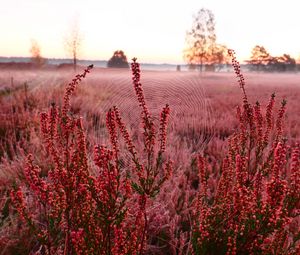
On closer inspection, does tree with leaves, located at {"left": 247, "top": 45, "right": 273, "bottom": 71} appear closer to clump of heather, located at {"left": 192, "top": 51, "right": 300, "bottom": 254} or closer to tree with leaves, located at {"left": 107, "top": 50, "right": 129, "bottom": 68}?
tree with leaves, located at {"left": 107, "top": 50, "right": 129, "bottom": 68}

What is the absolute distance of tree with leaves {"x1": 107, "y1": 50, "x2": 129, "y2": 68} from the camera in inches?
3211

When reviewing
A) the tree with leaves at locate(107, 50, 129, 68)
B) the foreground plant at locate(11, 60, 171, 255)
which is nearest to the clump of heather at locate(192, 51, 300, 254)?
the foreground plant at locate(11, 60, 171, 255)

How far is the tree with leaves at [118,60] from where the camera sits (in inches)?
3211

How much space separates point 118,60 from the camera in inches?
3248

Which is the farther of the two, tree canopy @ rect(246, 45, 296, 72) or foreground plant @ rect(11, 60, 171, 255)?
tree canopy @ rect(246, 45, 296, 72)

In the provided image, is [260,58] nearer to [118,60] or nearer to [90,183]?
[118,60]

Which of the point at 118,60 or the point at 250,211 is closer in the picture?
the point at 250,211

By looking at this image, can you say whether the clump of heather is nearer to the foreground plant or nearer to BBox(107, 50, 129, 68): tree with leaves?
the foreground plant

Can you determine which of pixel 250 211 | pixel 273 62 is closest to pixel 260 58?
pixel 273 62

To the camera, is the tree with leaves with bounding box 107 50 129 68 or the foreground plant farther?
the tree with leaves with bounding box 107 50 129 68

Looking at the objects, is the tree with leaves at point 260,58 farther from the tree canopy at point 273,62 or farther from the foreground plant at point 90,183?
the foreground plant at point 90,183

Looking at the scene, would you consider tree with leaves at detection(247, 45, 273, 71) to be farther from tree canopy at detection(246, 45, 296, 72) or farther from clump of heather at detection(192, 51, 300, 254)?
clump of heather at detection(192, 51, 300, 254)

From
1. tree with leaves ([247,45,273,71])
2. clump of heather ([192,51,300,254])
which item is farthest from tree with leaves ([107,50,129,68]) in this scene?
clump of heather ([192,51,300,254])

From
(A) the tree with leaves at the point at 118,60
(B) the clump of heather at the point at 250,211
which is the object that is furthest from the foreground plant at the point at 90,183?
(A) the tree with leaves at the point at 118,60
